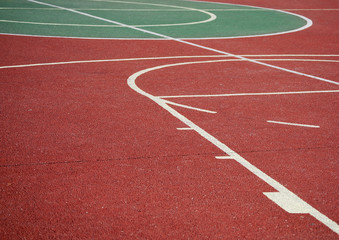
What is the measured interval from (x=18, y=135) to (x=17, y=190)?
5.07 ft

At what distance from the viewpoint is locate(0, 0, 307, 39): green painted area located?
14.5 metres

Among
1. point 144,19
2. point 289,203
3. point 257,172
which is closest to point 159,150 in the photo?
point 257,172

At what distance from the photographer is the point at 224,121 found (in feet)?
22.7

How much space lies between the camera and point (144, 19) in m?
17.4

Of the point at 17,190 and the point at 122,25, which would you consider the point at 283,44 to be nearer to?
the point at 122,25

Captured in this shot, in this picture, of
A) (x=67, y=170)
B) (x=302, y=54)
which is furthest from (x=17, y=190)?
(x=302, y=54)

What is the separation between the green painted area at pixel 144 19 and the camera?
14.5 metres

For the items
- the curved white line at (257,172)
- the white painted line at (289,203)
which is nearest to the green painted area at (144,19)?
the curved white line at (257,172)

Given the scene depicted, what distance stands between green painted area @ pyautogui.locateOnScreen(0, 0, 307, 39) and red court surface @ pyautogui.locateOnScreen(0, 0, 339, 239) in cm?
382

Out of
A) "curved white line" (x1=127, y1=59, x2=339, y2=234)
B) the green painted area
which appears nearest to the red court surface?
"curved white line" (x1=127, y1=59, x2=339, y2=234)

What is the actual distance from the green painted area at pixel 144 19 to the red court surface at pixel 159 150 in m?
3.82

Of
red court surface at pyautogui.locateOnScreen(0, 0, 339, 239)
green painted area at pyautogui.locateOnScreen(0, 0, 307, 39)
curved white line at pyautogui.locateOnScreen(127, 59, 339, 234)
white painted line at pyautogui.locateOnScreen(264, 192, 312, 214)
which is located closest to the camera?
red court surface at pyautogui.locateOnScreen(0, 0, 339, 239)

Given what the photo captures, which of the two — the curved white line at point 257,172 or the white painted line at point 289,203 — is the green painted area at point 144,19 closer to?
the curved white line at point 257,172

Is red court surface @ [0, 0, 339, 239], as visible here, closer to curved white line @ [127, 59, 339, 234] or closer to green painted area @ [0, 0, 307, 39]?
curved white line @ [127, 59, 339, 234]
